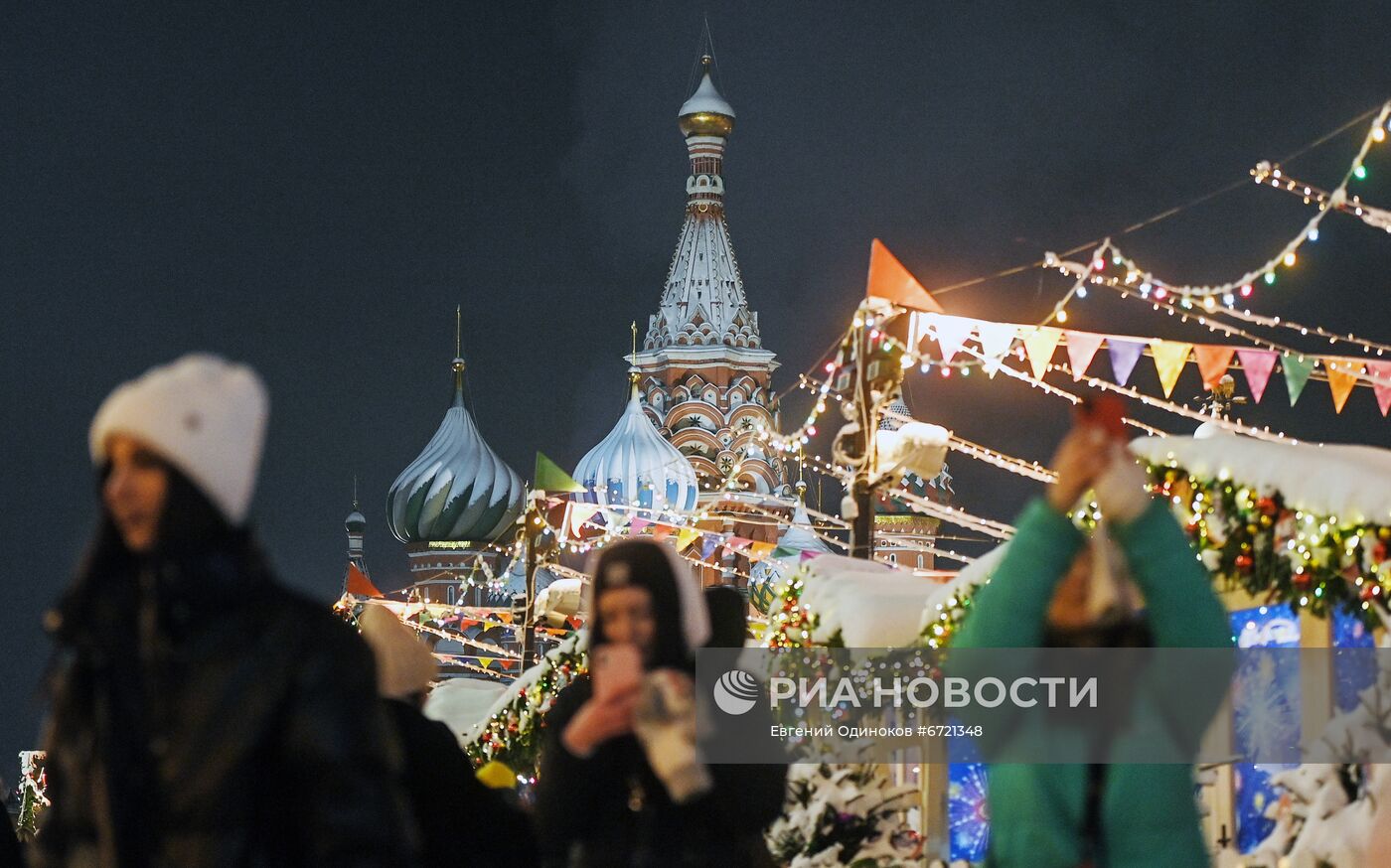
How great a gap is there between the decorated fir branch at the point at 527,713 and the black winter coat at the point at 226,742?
11890 millimetres

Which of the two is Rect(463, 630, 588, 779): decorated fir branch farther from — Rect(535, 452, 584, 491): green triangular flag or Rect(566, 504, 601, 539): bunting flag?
Rect(566, 504, 601, 539): bunting flag

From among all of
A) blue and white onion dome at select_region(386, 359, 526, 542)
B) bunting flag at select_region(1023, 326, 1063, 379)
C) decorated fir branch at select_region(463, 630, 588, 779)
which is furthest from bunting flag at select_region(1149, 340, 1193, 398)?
blue and white onion dome at select_region(386, 359, 526, 542)

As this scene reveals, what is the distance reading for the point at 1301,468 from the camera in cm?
930

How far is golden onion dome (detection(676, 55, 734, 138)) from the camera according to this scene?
91875 millimetres

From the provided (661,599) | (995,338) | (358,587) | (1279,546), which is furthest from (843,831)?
(358,587)

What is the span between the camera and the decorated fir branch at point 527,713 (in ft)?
53.6

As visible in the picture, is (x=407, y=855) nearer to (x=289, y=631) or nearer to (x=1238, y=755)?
(x=289, y=631)

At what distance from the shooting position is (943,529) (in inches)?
4446

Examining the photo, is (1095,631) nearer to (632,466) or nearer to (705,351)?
(632,466)

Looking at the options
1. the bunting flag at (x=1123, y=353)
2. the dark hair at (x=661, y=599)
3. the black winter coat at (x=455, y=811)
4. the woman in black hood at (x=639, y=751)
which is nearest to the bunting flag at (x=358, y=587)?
the bunting flag at (x=1123, y=353)

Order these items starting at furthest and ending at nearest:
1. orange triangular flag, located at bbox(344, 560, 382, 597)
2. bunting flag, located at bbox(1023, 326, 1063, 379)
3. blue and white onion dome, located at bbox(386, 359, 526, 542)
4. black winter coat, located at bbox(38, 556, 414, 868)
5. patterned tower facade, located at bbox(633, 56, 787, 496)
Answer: blue and white onion dome, located at bbox(386, 359, 526, 542) → patterned tower facade, located at bbox(633, 56, 787, 496) → orange triangular flag, located at bbox(344, 560, 382, 597) → bunting flag, located at bbox(1023, 326, 1063, 379) → black winter coat, located at bbox(38, 556, 414, 868)

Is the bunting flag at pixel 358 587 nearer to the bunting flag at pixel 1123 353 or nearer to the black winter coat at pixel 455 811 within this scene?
the bunting flag at pixel 1123 353

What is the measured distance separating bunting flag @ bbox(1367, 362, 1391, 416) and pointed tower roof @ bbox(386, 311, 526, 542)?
7653 cm

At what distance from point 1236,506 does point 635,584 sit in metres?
5.55
